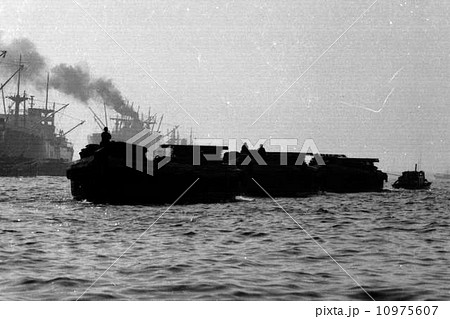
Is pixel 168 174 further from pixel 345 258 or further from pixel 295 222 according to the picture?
pixel 345 258

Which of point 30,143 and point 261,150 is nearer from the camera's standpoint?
point 261,150

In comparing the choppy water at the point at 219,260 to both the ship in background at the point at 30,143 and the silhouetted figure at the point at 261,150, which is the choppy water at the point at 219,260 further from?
the ship in background at the point at 30,143

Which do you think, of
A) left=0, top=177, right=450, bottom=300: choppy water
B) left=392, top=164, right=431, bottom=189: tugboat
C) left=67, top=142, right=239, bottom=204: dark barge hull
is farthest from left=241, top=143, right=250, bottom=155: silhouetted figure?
left=392, top=164, right=431, bottom=189: tugboat

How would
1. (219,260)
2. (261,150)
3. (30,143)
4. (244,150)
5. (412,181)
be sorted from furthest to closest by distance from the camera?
(30,143)
(412,181)
(244,150)
(261,150)
(219,260)

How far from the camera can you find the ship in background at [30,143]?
112m

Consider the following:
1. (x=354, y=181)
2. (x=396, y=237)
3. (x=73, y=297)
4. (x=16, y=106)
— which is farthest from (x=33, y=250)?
(x=16, y=106)

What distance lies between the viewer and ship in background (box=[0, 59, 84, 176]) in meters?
112

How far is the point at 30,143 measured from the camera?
467 ft

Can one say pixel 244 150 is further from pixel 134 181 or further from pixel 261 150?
pixel 134 181

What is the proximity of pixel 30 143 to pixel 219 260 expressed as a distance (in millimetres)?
140137

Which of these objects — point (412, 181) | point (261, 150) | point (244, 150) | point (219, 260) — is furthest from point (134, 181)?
point (412, 181)

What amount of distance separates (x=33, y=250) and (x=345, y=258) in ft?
25.7

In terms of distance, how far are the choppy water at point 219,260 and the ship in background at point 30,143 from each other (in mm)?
97264

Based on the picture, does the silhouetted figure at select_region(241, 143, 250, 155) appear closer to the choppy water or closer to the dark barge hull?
the dark barge hull
